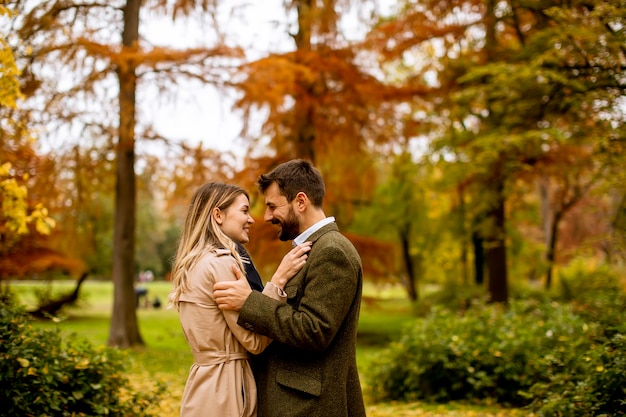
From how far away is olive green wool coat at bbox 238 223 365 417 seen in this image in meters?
2.81

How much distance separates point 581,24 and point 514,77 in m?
1.30

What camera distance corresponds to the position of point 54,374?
4.83 metres

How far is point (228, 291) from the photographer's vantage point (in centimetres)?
290

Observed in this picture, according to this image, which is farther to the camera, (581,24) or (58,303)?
(58,303)

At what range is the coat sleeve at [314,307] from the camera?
9.15 ft

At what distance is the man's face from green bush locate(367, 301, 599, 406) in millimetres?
4587

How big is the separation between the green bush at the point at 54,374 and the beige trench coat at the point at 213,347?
2090mm

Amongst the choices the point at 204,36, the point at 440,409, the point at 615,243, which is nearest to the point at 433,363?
the point at 440,409

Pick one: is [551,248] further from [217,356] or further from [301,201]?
[217,356]

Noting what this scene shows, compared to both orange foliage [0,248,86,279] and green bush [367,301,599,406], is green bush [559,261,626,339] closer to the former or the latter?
green bush [367,301,599,406]

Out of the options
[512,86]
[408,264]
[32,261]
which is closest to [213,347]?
[512,86]

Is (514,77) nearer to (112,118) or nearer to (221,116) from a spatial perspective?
(221,116)

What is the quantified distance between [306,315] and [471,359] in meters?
5.18

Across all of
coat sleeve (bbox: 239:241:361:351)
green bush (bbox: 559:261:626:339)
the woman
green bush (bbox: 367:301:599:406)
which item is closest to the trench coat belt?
the woman
